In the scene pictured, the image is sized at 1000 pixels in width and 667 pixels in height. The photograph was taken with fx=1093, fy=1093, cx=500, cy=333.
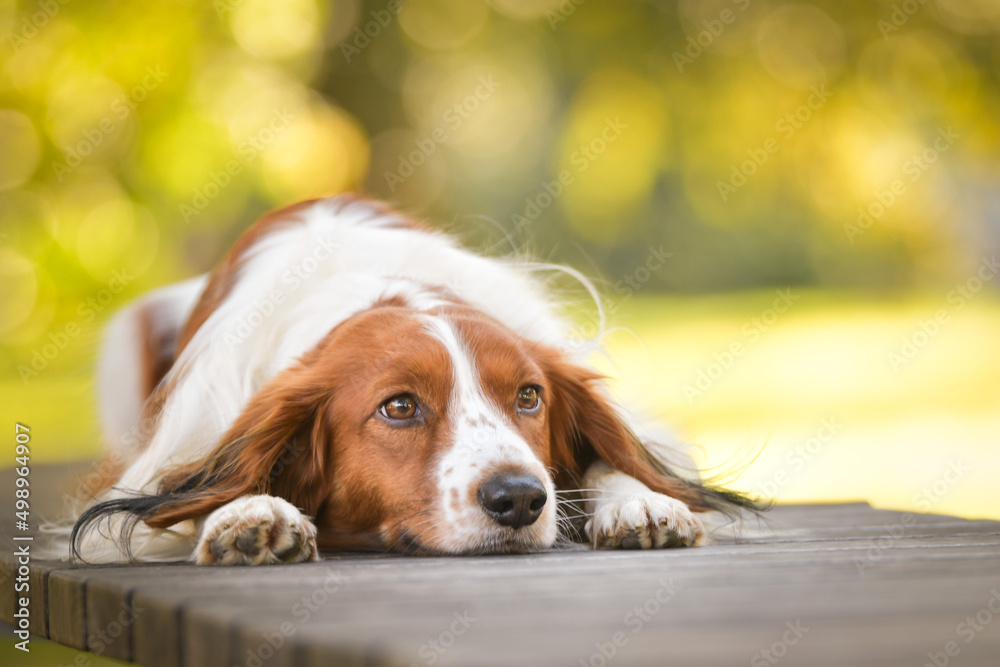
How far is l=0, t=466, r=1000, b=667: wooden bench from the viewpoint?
5.57 ft

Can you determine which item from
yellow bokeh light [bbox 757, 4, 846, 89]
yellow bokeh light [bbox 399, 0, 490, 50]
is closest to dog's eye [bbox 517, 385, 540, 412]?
yellow bokeh light [bbox 399, 0, 490, 50]

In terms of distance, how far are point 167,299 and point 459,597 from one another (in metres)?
3.81

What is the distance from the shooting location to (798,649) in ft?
5.51

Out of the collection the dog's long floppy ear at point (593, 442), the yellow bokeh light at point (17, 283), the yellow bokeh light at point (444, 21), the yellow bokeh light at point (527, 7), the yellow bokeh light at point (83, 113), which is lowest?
the dog's long floppy ear at point (593, 442)

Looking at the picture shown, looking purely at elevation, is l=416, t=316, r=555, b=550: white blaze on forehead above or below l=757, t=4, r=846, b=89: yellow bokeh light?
below

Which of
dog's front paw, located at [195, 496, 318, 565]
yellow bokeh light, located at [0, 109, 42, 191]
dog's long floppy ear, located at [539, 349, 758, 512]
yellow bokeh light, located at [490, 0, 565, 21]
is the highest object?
yellow bokeh light, located at [490, 0, 565, 21]

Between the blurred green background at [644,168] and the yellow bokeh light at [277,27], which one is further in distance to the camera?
the yellow bokeh light at [277,27]

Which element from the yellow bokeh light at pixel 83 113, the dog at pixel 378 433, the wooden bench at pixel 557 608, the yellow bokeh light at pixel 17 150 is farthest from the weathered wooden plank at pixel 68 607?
the yellow bokeh light at pixel 17 150

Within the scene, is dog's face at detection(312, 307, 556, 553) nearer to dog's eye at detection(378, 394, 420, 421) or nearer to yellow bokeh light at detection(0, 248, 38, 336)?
dog's eye at detection(378, 394, 420, 421)

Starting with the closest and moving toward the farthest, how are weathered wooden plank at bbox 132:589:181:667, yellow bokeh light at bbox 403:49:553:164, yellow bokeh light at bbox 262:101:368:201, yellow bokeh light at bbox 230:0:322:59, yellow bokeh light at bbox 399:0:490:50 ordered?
weathered wooden plank at bbox 132:589:181:667 → yellow bokeh light at bbox 262:101:368:201 → yellow bokeh light at bbox 230:0:322:59 → yellow bokeh light at bbox 403:49:553:164 → yellow bokeh light at bbox 399:0:490:50

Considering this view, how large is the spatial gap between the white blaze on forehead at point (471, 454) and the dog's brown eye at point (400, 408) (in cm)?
11

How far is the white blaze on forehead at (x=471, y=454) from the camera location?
9.51 feet

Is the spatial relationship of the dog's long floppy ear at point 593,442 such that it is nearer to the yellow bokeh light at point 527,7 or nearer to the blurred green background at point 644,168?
the blurred green background at point 644,168

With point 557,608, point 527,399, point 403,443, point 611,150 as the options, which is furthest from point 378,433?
point 611,150
